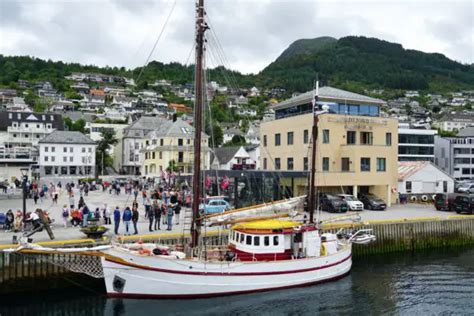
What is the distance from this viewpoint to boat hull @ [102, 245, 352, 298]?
2084 cm

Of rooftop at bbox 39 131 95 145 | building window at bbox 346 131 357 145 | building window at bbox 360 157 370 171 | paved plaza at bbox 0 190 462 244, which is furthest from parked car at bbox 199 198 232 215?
rooftop at bbox 39 131 95 145

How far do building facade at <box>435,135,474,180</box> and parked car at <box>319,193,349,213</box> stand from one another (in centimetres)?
5810

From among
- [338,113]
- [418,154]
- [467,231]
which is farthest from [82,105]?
[467,231]

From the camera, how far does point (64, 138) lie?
86.8 m

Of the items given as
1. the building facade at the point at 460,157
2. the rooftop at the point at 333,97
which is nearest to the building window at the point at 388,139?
the rooftop at the point at 333,97

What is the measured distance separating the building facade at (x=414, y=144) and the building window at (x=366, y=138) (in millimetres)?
42173

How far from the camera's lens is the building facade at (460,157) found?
88.1 metres

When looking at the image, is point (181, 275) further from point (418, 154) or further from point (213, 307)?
point (418, 154)

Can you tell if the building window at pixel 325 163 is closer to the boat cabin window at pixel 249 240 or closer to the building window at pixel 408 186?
the building window at pixel 408 186

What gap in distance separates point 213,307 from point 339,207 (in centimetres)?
2096

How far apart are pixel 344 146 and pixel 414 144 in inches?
1908

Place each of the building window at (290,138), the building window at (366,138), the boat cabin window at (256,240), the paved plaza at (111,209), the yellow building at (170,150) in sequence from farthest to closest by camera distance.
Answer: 1. the yellow building at (170,150)
2. the building window at (290,138)
3. the building window at (366,138)
4. the paved plaza at (111,209)
5. the boat cabin window at (256,240)

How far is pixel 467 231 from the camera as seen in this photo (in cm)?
3662

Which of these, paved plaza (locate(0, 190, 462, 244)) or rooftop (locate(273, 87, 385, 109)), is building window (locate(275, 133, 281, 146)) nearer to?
rooftop (locate(273, 87, 385, 109))
